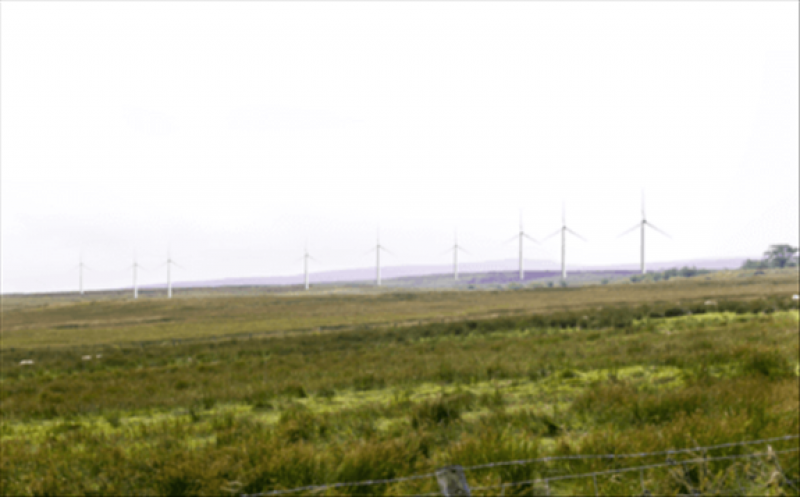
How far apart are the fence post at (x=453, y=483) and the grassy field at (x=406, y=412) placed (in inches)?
76.9

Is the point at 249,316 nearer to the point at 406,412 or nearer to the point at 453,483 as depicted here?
the point at 406,412

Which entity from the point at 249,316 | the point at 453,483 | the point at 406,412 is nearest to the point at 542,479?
the point at 453,483

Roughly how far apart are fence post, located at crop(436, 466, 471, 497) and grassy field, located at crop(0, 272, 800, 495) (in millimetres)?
1952

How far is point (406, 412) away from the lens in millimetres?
8867

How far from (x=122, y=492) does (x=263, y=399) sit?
690 centimetres

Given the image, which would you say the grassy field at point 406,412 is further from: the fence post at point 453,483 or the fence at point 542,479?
the fence post at point 453,483

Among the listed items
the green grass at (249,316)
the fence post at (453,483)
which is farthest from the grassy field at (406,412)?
the green grass at (249,316)

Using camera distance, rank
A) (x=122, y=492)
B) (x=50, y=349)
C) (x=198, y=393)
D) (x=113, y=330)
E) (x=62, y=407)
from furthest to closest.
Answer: (x=113, y=330), (x=50, y=349), (x=198, y=393), (x=62, y=407), (x=122, y=492)

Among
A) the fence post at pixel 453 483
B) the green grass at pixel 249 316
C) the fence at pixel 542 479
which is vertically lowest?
the green grass at pixel 249 316

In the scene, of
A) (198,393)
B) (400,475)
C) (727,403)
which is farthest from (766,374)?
(198,393)

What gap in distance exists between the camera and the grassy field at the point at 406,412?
207 inches

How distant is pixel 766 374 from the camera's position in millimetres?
9406

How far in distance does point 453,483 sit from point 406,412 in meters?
6.22

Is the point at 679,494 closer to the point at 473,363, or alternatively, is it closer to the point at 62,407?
the point at 473,363
